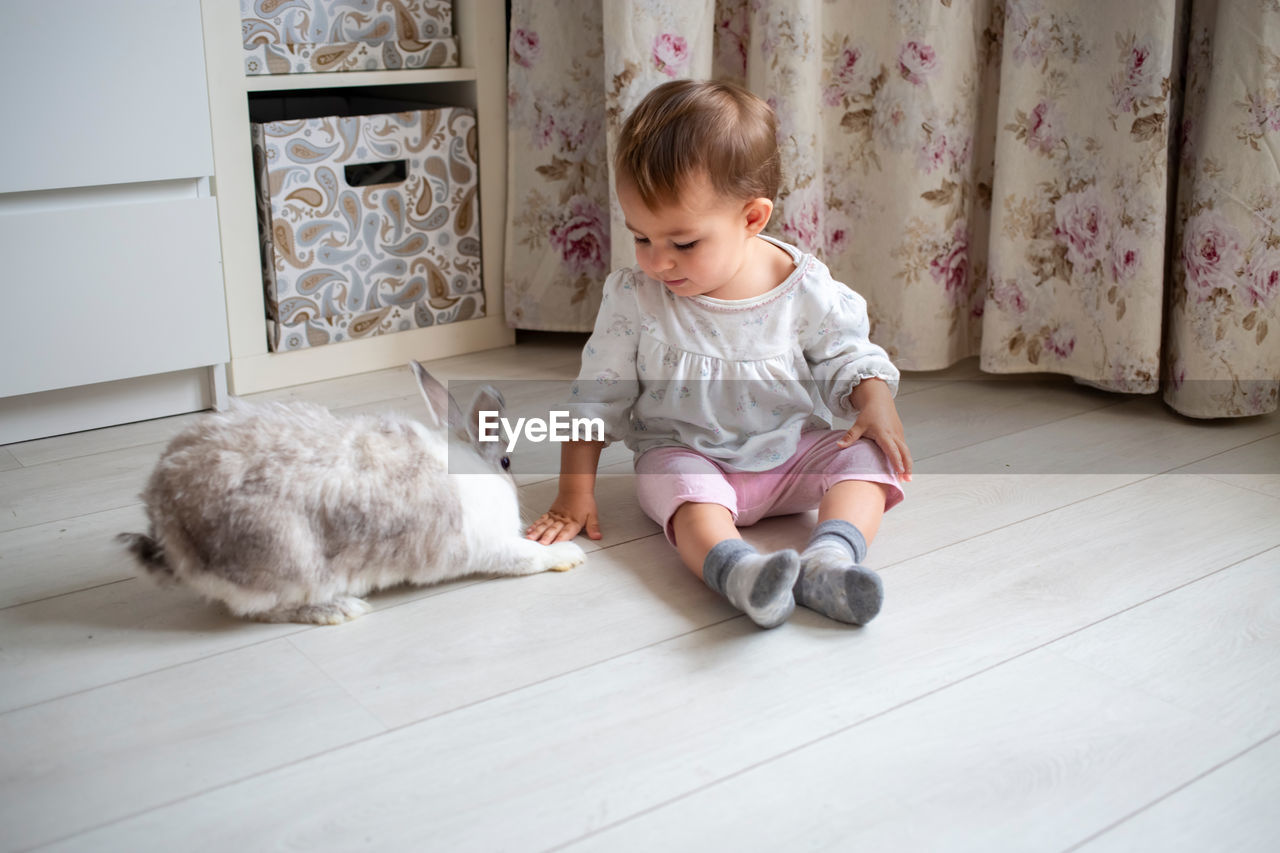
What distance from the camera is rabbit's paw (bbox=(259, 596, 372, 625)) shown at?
3.25 ft

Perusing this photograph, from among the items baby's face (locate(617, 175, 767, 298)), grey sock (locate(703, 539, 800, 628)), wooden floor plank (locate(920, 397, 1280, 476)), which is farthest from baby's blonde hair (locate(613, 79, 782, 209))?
wooden floor plank (locate(920, 397, 1280, 476))

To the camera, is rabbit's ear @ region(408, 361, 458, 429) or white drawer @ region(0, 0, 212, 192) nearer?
rabbit's ear @ region(408, 361, 458, 429)

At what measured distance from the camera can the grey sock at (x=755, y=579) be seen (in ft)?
3.08

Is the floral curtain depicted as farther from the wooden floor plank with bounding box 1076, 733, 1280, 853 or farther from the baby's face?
the wooden floor plank with bounding box 1076, 733, 1280, 853

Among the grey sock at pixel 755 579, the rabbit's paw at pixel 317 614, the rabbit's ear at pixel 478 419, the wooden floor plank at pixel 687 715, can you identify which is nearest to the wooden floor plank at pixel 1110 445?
the wooden floor plank at pixel 687 715

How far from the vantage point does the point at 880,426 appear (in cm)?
115

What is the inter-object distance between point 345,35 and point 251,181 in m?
0.25

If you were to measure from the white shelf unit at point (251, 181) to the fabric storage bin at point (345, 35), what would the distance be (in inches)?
0.6

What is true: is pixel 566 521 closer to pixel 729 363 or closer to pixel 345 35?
pixel 729 363

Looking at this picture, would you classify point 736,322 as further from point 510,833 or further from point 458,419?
point 510,833

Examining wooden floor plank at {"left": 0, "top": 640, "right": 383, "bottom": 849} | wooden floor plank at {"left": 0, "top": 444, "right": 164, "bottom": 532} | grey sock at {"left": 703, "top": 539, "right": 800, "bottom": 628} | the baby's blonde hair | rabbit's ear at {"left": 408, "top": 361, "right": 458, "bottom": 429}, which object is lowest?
wooden floor plank at {"left": 0, "top": 640, "right": 383, "bottom": 849}

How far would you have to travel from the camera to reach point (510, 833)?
0.73 metres

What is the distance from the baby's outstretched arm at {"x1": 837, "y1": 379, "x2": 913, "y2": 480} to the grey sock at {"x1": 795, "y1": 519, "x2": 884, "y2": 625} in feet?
0.37

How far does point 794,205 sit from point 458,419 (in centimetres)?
66
